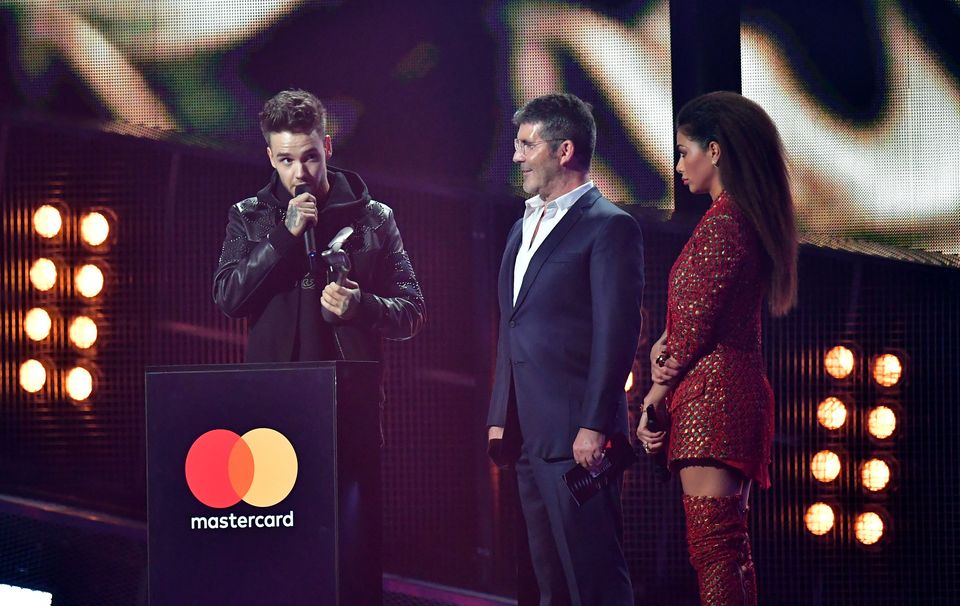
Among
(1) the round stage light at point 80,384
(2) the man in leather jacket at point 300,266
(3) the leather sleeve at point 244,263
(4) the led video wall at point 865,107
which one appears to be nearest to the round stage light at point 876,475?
(4) the led video wall at point 865,107

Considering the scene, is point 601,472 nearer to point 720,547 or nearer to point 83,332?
point 720,547

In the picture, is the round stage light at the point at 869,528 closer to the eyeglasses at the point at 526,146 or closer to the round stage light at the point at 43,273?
the eyeglasses at the point at 526,146

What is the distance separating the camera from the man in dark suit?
2576 mm

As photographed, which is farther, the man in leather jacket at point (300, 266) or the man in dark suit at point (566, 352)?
the man in leather jacket at point (300, 266)

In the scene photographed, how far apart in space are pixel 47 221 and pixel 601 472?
241 centimetres

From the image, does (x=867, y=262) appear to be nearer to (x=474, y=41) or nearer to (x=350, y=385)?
(x=474, y=41)

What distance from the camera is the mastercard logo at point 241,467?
2.30 metres

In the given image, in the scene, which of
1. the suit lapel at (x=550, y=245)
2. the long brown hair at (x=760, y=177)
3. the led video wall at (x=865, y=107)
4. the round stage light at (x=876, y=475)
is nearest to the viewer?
the long brown hair at (x=760, y=177)

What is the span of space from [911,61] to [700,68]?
2.43 feet

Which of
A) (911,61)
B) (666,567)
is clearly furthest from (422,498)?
(911,61)

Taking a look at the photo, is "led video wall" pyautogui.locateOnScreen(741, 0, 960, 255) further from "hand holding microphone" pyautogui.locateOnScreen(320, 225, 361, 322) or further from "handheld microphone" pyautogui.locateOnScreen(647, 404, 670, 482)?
"hand holding microphone" pyautogui.locateOnScreen(320, 225, 361, 322)

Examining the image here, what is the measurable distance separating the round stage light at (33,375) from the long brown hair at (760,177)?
103 inches

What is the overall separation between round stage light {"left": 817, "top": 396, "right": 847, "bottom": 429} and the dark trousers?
3.92ft

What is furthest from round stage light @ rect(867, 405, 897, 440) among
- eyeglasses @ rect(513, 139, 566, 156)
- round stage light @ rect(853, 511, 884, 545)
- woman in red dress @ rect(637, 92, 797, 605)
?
eyeglasses @ rect(513, 139, 566, 156)
